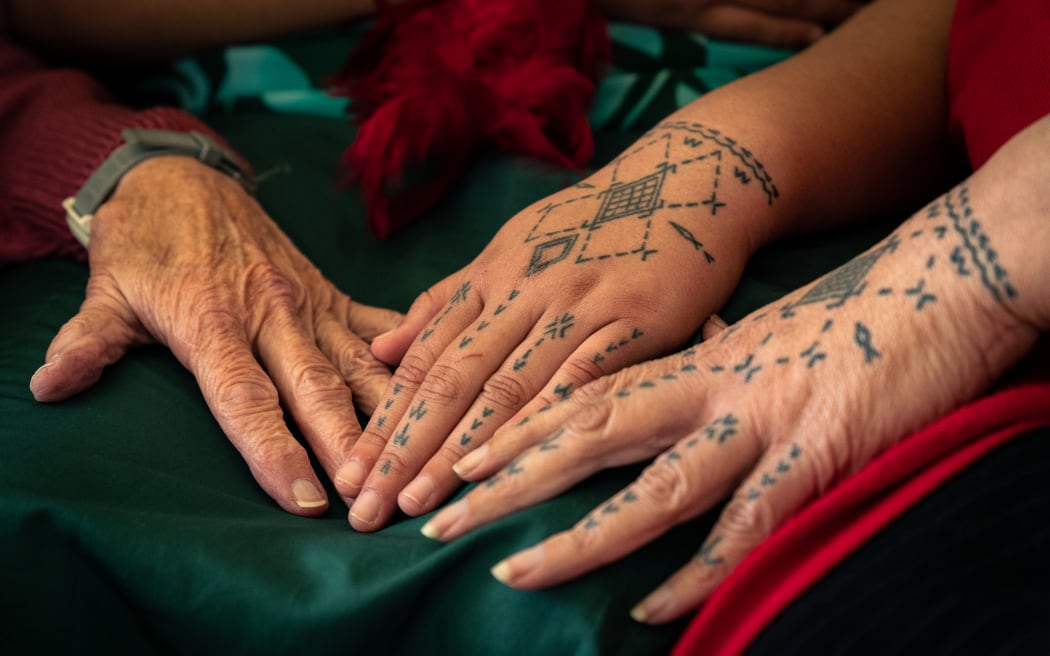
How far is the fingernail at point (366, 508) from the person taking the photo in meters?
0.78

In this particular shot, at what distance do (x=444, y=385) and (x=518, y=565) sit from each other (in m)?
0.24

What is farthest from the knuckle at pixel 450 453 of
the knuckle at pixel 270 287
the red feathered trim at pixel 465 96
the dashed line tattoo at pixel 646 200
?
the red feathered trim at pixel 465 96

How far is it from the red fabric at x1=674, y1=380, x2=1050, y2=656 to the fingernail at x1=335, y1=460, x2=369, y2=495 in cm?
32

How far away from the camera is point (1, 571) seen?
70 cm

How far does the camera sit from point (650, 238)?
93 cm

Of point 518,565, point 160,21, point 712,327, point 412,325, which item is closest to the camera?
point 518,565

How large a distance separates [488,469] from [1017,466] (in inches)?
15.9

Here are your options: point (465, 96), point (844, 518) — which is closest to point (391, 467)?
point (844, 518)

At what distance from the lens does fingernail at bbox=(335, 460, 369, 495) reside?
2.66 feet

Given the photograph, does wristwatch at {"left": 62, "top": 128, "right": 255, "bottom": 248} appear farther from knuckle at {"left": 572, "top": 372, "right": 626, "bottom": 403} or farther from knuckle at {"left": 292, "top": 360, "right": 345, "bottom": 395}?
knuckle at {"left": 572, "top": 372, "right": 626, "bottom": 403}

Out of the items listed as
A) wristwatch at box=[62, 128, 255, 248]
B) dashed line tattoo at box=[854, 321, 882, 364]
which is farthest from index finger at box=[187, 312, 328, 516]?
dashed line tattoo at box=[854, 321, 882, 364]

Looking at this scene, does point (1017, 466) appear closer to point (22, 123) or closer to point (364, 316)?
point (364, 316)

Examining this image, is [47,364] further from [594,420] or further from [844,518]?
[844,518]

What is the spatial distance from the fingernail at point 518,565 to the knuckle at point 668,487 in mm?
94
